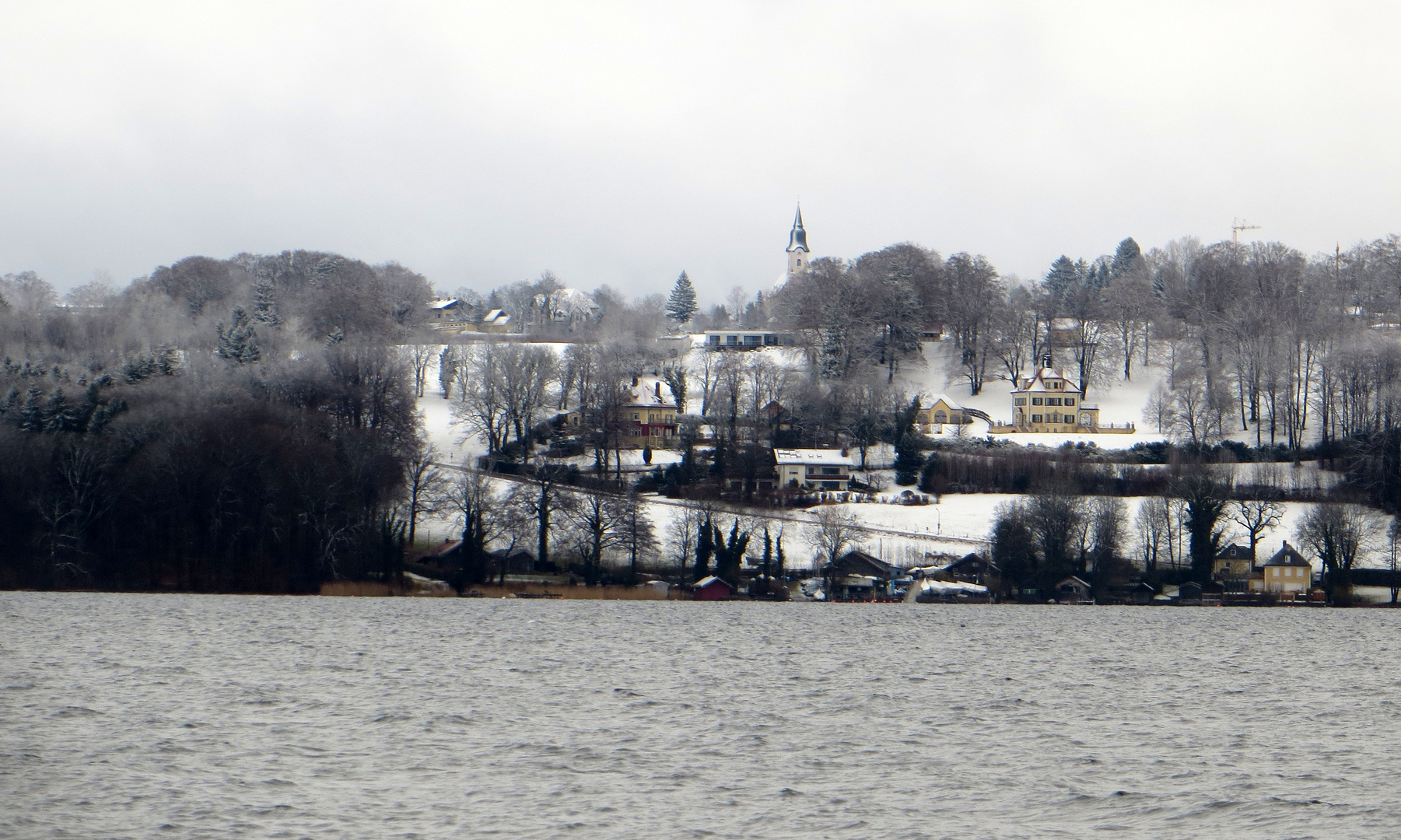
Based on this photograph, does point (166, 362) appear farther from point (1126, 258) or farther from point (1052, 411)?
point (1126, 258)

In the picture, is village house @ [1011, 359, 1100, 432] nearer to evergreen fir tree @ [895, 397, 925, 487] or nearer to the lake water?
evergreen fir tree @ [895, 397, 925, 487]

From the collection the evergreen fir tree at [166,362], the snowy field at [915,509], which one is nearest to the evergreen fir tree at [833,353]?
the snowy field at [915,509]

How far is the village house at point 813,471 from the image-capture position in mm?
75875

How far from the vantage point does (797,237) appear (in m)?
185

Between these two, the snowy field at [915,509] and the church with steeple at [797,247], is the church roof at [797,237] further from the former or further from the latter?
the snowy field at [915,509]

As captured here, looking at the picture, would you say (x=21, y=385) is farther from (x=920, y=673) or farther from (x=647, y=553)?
(x=920, y=673)

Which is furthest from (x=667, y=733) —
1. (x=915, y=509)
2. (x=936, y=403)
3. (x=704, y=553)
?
(x=936, y=403)

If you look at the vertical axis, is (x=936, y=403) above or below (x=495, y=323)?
below

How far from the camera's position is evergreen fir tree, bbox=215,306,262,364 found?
77312 mm

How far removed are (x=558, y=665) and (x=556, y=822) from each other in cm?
1636

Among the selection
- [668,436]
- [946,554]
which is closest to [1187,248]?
[668,436]

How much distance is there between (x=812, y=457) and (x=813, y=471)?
1293mm

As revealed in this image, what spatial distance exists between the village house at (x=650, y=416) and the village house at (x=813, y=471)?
33.1 feet

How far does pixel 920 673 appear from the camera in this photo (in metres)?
33.0
